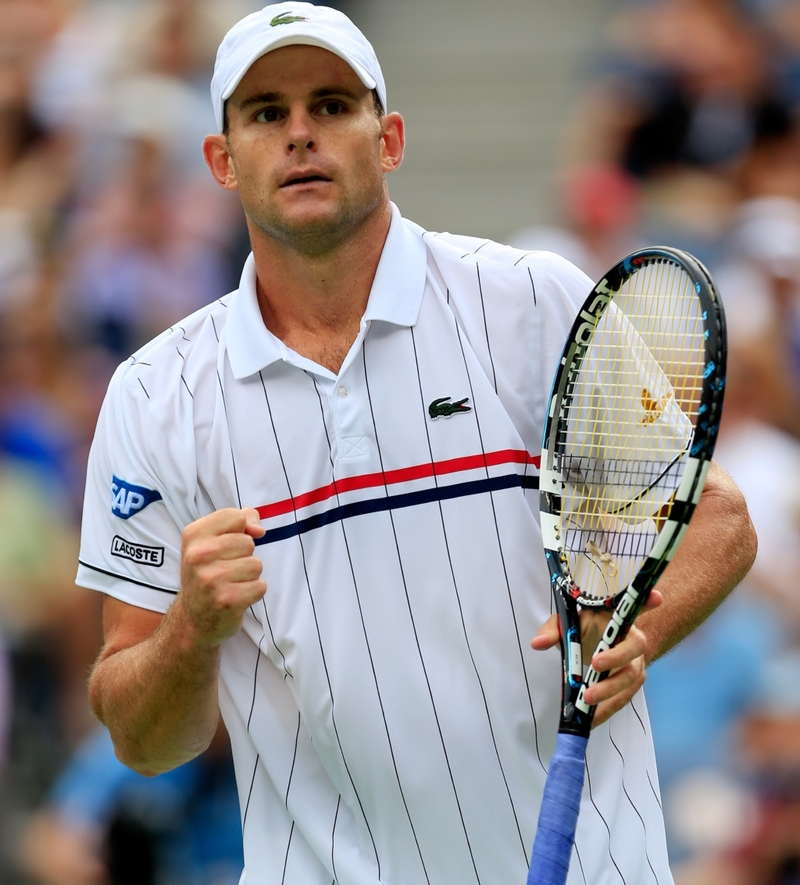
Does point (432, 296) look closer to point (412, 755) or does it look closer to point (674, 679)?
point (412, 755)

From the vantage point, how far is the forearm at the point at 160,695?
266 centimetres

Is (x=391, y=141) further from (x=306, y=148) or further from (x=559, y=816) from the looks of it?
(x=559, y=816)

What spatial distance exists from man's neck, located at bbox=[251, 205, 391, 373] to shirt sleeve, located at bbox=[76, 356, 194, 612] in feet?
0.94

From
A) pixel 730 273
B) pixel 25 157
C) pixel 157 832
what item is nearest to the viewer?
pixel 157 832

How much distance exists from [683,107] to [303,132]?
173 inches

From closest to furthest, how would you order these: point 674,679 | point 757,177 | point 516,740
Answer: point 516,740 < point 674,679 < point 757,177

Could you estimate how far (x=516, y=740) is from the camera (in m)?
2.76

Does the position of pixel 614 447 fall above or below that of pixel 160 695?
above

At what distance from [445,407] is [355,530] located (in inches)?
11.1

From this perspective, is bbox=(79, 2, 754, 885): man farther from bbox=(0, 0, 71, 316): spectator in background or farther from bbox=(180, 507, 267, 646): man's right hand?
bbox=(0, 0, 71, 316): spectator in background

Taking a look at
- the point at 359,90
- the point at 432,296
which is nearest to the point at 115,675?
the point at 432,296

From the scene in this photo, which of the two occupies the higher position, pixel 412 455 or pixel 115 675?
pixel 412 455

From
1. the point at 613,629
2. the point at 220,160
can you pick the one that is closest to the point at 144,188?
the point at 220,160

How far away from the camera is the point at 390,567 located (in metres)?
2.78
